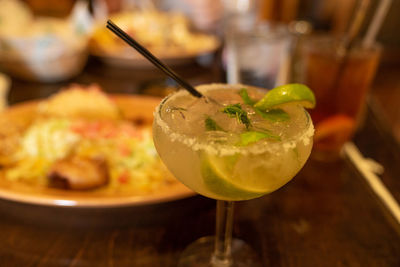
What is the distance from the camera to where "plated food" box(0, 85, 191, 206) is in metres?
1.25

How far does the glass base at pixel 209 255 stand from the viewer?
112 cm

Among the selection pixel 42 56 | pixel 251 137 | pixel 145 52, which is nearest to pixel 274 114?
pixel 251 137

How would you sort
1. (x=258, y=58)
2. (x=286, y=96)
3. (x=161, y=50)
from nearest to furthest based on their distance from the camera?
(x=286, y=96) → (x=258, y=58) → (x=161, y=50)

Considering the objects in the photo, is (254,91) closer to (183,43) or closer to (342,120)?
(342,120)

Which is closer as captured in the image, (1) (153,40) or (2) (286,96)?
(2) (286,96)

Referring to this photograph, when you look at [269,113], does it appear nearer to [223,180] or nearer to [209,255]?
[223,180]

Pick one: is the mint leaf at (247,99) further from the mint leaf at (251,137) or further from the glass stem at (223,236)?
the glass stem at (223,236)

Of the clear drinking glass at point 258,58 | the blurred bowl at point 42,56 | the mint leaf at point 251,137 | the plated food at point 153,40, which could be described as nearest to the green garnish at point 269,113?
the mint leaf at point 251,137

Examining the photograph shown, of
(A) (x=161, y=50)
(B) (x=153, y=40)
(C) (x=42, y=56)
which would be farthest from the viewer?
(B) (x=153, y=40)

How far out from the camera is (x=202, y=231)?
4.14 feet

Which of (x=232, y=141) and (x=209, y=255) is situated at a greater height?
(x=232, y=141)

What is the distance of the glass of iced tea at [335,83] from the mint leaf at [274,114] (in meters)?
0.83

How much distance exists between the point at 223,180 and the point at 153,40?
281 centimetres

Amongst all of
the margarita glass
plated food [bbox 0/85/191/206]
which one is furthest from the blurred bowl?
the margarita glass
